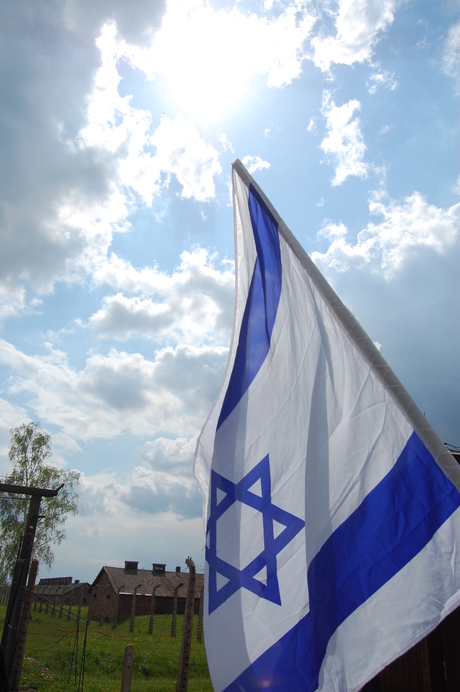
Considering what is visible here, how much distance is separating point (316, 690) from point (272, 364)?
2.01 meters

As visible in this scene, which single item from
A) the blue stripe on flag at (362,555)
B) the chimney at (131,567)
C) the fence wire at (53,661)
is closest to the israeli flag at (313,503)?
the blue stripe on flag at (362,555)

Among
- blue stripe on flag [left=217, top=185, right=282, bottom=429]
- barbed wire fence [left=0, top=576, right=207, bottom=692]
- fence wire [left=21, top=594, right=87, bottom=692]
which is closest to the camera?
blue stripe on flag [left=217, top=185, right=282, bottom=429]

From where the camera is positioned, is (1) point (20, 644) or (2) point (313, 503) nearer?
(2) point (313, 503)

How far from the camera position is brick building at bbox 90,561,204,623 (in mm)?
35094

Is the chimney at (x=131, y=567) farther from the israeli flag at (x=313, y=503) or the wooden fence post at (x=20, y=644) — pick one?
the israeli flag at (x=313, y=503)

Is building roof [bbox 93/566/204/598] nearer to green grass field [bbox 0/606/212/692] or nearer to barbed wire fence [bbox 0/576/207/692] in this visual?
barbed wire fence [bbox 0/576/207/692]

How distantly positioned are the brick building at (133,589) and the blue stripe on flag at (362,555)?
33.0 m

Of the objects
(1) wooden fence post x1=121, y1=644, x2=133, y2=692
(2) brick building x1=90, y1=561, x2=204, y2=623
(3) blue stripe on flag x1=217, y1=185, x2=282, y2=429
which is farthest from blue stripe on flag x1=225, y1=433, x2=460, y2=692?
(2) brick building x1=90, y1=561, x2=204, y2=623

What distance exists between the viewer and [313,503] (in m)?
2.93

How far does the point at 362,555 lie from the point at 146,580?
143 ft

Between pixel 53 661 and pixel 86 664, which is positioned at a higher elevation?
pixel 53 661

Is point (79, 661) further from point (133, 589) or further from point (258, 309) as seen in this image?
point (133, 589)

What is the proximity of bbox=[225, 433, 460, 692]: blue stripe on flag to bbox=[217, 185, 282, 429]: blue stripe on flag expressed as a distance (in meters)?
1.37

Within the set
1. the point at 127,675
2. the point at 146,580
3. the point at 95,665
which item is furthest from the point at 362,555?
the point at 146,580
